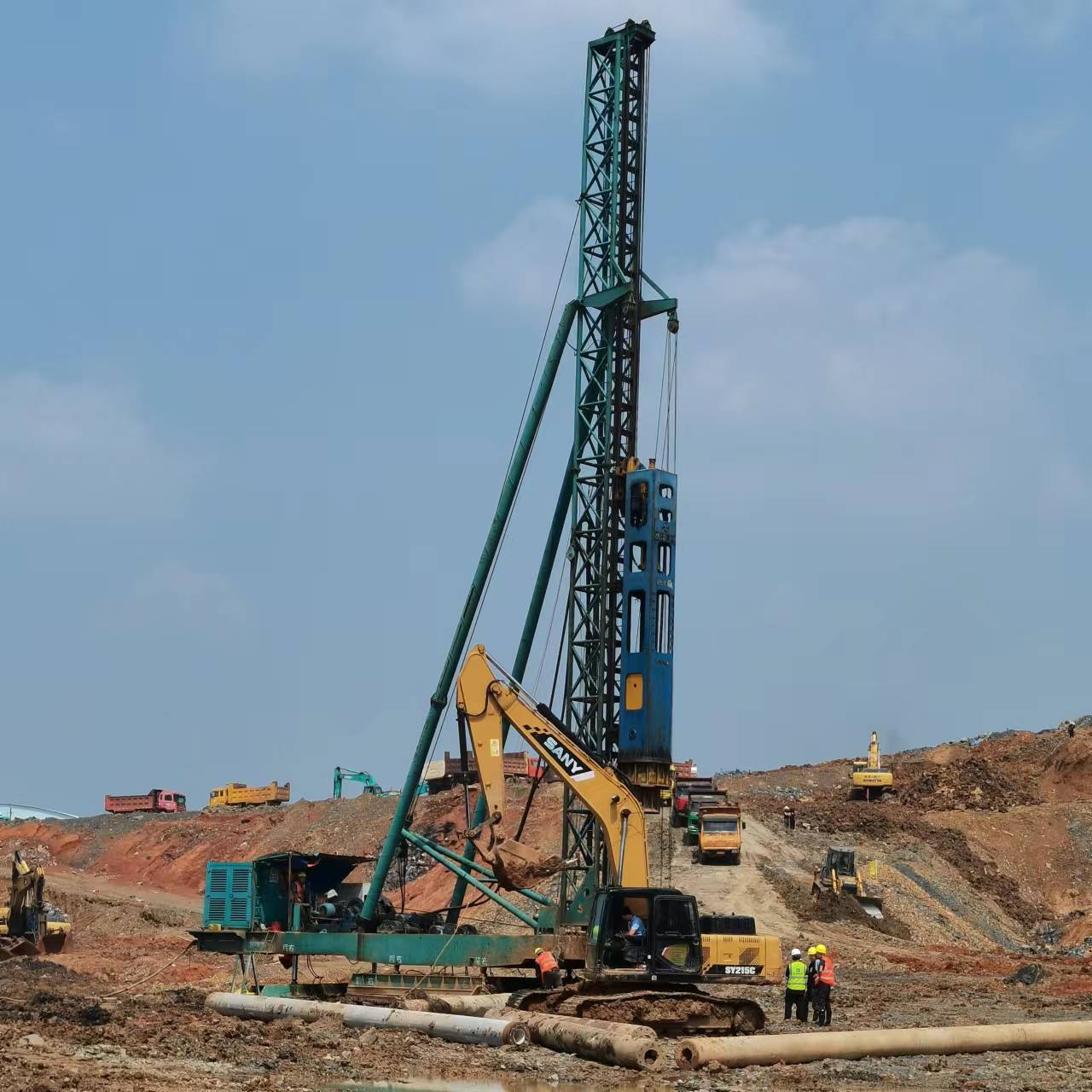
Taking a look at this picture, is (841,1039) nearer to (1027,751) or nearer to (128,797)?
(1027,751)

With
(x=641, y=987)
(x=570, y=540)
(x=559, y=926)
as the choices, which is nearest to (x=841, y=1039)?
(x=641, y=987)

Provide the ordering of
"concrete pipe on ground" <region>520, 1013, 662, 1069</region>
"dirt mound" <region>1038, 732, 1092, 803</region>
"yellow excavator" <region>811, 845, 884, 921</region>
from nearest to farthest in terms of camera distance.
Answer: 1. "concrete pipe on ground" <region>520, 1013, 662, 1069</region>
2. "yellow excavator" <region>811, 845, 884, 921</region>
3. "dirt mound" <region>1038, 732, 1092, 803</region>

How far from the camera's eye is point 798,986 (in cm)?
2489

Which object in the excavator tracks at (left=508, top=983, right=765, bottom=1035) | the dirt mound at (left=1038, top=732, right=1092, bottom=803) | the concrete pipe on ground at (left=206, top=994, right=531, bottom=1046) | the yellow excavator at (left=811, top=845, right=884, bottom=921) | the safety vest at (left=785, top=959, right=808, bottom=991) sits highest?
the dirt mound at (left=1038, top=732, right=1092, bottom=803)

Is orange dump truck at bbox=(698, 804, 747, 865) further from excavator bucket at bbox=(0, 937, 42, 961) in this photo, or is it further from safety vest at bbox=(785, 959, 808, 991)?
safety vest at bbox=(785, 959, 808, 991)

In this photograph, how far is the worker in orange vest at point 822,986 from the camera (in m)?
24.6

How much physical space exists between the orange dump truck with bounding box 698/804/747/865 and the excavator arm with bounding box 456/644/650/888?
73.0 ft

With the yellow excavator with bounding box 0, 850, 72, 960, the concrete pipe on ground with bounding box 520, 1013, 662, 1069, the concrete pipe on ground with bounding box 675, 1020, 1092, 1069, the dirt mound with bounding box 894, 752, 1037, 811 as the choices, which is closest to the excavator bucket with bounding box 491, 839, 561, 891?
the concrete pipe on ground with bounding box 520, 1013, 662, 1069

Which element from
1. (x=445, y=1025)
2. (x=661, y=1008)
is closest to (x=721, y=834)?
(x=661, y=1008)

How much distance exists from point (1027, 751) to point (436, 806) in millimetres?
29486

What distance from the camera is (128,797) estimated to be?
313 feet

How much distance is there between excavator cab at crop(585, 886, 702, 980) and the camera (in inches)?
900

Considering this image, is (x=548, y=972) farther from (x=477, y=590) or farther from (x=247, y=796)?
(x=247, y=796)

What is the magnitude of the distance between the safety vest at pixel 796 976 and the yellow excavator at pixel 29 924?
87.7 ft
